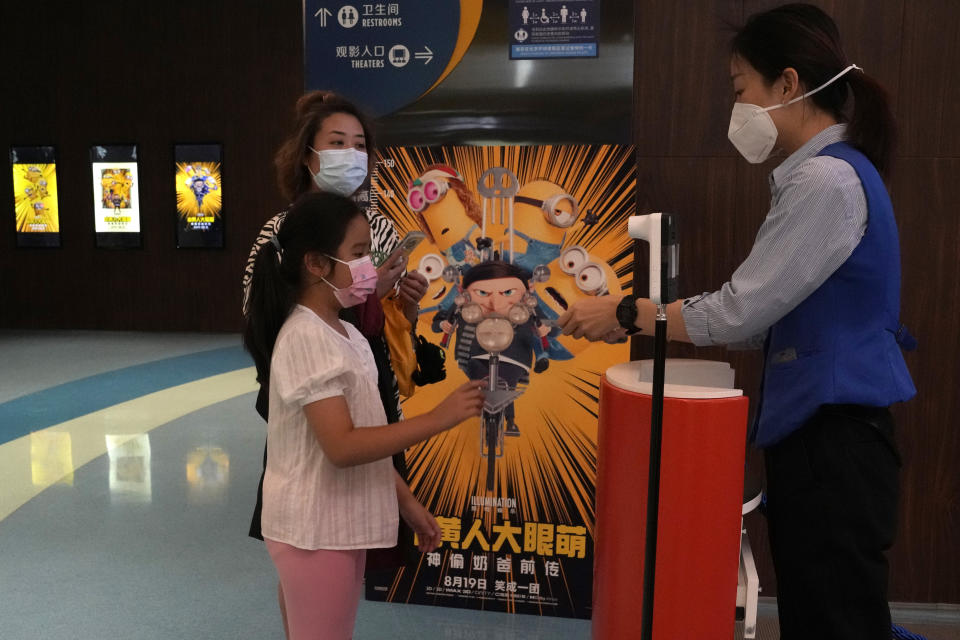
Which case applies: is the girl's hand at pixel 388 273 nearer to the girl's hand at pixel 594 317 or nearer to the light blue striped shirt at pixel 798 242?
the girl's hand at pixel 594 317

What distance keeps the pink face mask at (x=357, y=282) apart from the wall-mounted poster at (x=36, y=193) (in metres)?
9.94

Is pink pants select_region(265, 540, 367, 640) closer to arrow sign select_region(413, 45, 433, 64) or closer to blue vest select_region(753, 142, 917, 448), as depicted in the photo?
blue vest select_region(753, 142, 917, 448)

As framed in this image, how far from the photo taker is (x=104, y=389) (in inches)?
270

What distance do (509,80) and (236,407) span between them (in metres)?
4.27

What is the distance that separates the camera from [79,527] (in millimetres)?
3785

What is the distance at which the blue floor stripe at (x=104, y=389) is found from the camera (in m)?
5.84

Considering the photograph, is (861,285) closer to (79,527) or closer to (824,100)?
(824,100)

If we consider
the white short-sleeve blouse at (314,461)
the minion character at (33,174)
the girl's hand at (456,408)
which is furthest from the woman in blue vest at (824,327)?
the minion character at (33,174)

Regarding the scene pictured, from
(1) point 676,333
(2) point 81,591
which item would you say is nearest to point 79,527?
(2) point 81,591

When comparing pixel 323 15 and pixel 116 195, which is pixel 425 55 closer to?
pixel 323 15

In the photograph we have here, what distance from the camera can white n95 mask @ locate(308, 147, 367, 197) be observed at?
7.57 feet

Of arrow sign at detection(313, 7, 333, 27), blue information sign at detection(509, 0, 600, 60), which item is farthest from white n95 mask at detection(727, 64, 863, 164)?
arrow sign at detection(313, 7, 333, 27)

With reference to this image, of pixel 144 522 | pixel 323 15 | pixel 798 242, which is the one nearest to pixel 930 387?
pixel 798 242

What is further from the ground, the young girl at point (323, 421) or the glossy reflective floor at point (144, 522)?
the young girl at point (323, 421)
